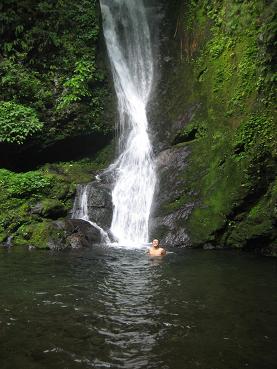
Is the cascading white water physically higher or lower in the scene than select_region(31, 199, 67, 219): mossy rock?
higher

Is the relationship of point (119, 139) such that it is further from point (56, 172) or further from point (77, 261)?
point (77, 261)

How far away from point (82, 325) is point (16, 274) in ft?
10.9

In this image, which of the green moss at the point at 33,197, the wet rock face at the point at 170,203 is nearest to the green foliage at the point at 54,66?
the green moss at the point at 33,197

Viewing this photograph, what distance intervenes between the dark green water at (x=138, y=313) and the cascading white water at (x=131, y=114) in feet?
12.1

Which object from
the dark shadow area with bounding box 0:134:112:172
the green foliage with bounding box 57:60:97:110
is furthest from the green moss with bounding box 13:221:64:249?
the green foliage with bounding box 57:60:97:110

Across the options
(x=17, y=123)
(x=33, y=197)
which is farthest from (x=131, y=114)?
(x=33, y=197)

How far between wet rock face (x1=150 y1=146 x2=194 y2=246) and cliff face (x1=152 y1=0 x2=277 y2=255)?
34 mm

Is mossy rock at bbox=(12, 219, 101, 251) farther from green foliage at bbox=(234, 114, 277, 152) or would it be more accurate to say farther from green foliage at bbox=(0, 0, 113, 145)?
green foliage at bbox=(234, 114, 277, 152)

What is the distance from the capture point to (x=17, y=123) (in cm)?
1541

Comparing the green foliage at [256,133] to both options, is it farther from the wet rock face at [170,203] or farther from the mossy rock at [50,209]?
the mossy rock at [50,209]

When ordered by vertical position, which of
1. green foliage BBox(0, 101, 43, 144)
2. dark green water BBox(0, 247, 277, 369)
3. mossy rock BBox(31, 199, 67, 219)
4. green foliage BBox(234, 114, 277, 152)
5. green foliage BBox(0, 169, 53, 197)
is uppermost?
green foliage BBox(0, 101, 43, 144)

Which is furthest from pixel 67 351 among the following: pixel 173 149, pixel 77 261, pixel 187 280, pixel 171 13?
pixel 171 13

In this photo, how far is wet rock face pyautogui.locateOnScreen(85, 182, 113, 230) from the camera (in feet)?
44.5

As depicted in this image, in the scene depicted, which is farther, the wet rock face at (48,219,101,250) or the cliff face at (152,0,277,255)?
the wet rock face at (48,219,101,250)
